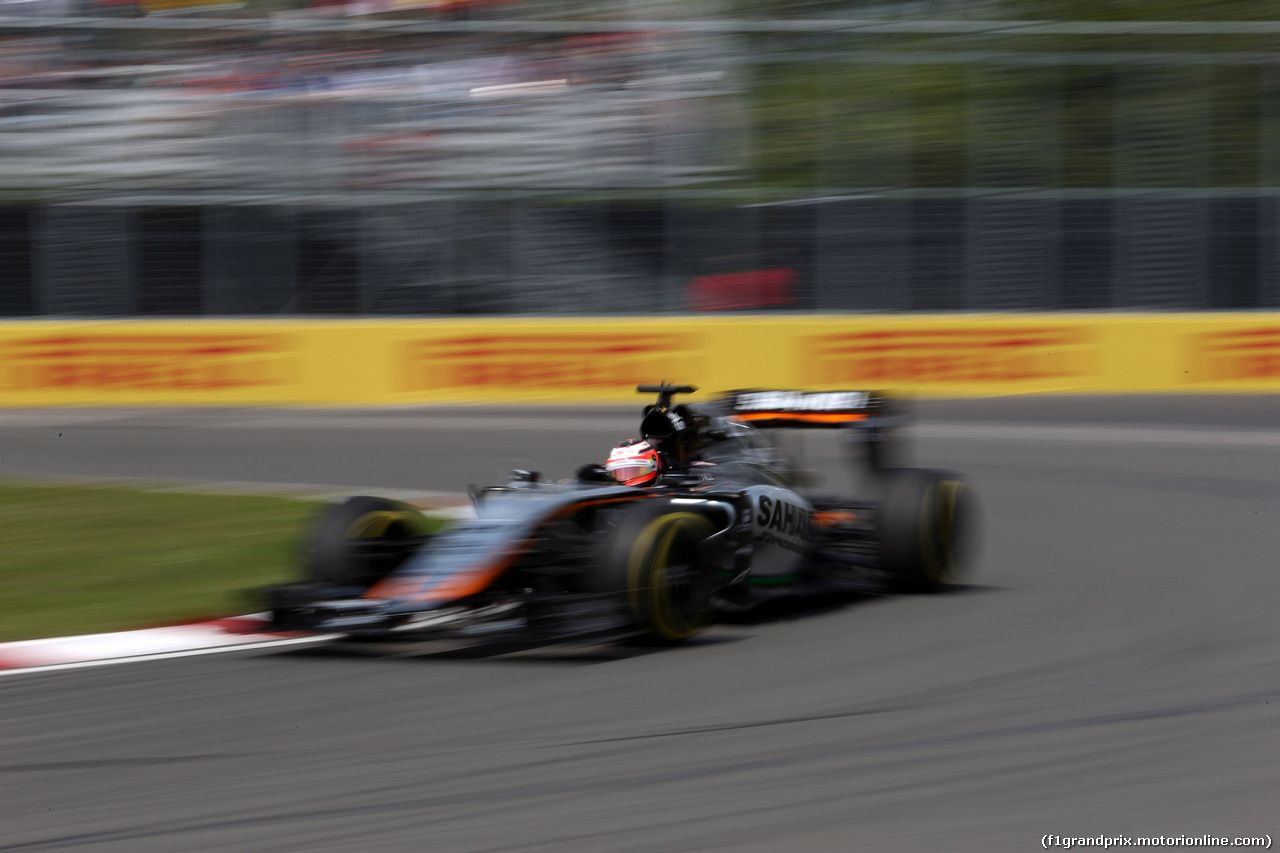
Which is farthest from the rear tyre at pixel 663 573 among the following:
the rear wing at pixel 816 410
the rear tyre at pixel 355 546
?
the rear wing at pixel 816 410

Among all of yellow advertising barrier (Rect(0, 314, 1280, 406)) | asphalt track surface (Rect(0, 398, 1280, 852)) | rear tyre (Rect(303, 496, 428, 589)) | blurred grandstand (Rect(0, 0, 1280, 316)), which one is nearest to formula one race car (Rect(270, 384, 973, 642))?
rear tyre (Rect(303, 496, 428, 589))

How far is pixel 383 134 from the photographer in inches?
712

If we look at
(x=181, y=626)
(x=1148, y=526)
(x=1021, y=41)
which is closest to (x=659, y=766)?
(x=181, y=626)

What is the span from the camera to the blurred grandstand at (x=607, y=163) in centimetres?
1731

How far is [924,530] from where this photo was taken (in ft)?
23.8

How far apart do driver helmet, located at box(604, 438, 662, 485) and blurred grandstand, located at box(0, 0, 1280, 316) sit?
33.6 feet

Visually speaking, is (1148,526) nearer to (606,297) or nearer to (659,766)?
(659,766)

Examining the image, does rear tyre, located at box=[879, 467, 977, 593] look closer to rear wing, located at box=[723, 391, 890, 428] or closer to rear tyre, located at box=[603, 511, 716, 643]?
rear wing, located at box=[723, 391, 890, 428]

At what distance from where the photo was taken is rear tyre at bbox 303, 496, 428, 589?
21.1ft

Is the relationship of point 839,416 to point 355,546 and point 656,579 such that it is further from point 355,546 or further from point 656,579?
point 355,546

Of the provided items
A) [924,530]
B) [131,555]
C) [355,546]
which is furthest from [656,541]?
[131,555]

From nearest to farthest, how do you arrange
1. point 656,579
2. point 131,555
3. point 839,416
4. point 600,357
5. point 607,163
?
point 656,579 < point 839,416 < point 131,555 < point 600,357 < point 607,163

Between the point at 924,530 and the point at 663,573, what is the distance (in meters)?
1.70

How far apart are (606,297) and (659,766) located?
507 inches
